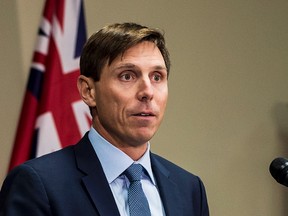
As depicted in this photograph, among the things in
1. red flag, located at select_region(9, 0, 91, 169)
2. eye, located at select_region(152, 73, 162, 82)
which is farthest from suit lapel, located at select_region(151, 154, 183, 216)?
red flag, located at select_region(9, 0, 91, 169)

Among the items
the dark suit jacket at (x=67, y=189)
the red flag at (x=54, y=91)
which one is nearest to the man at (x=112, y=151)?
the dark suit jacket at (x=67, y=189)

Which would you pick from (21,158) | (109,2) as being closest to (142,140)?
(21,158)

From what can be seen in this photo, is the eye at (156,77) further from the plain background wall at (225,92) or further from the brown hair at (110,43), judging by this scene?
the plain background wall at (225,92)

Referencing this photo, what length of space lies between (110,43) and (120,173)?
352mm

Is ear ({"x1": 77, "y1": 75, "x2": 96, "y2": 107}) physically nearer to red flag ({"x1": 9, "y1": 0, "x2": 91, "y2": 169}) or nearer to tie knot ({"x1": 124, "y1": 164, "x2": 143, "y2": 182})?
tie knot ({"x1": 124, "y1": 164, "x2": 143, "y2": 182})

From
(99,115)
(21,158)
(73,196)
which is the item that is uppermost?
(99,115)

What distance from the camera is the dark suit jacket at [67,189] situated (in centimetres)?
156

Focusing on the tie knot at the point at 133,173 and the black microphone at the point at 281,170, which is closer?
the black microphone at the point at 281,170

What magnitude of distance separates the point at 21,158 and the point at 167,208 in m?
1.20

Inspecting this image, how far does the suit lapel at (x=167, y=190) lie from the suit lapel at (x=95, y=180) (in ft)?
0.60

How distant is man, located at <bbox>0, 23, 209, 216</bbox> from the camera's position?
1596mm

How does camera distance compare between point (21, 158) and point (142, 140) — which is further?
point (21, 158)

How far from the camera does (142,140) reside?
5.57ft

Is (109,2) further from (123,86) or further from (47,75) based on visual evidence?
(123,86)
